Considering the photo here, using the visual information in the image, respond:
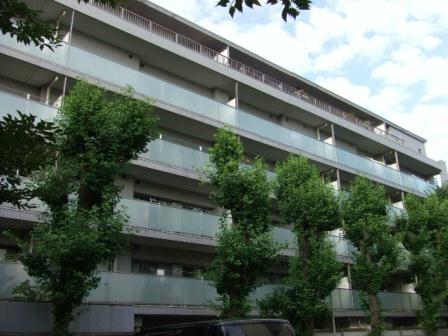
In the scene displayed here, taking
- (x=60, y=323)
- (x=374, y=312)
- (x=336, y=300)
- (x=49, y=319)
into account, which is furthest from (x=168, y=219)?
(x=374, y=312)

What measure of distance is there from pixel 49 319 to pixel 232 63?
55.6ft

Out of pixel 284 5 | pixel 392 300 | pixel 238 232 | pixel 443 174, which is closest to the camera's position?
pixel 284 5

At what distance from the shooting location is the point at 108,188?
1290 cm

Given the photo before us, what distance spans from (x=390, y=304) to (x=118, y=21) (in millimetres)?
19002

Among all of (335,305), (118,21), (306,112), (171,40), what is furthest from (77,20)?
(335,305)

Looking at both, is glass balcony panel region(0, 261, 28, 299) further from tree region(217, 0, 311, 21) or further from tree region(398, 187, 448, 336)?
tree region(398, 187, 448, 336)

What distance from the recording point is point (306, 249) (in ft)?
62.1

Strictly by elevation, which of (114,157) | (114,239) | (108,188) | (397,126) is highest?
(397,126)

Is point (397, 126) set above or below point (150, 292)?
above

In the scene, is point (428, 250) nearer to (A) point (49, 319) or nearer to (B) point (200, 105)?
(B) point (200, 105)

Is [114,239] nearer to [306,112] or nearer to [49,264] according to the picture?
[49,264]

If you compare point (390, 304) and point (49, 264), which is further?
point (390, 304)

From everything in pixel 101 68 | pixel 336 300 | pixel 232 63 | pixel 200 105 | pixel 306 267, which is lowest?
pixel 336 300

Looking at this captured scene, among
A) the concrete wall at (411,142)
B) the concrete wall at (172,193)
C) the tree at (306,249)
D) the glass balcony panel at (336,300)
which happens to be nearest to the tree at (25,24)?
the concrete wall at (172,193)
